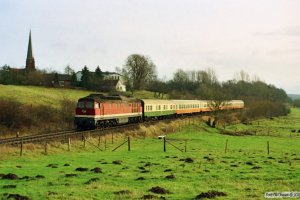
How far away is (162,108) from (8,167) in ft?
157

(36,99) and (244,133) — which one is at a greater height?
(36,99)

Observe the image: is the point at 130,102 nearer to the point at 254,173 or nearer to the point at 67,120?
the point at 67,120

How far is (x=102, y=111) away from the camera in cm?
4584

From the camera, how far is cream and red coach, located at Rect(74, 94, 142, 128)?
145 feet

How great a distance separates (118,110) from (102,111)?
223 inches

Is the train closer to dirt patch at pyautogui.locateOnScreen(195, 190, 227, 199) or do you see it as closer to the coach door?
the coach door

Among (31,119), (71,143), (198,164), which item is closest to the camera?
(198,164)

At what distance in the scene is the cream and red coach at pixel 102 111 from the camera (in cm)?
4422

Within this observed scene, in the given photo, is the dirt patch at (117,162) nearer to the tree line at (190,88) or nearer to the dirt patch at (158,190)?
the dirt patch at (158,190)

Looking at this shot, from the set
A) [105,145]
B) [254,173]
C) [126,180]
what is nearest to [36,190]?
[126,180]

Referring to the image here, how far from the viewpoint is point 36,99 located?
240ft

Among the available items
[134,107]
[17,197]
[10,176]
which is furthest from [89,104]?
[17,197]

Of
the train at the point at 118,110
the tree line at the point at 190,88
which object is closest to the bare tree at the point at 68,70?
the tree line at the point at 190,88

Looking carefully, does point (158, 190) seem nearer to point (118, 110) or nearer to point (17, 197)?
point (17, 197)
